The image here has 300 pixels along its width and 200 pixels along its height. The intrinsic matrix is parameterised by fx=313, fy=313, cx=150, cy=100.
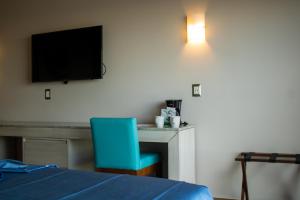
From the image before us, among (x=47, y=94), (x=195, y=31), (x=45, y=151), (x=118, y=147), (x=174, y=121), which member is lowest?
(x=45, y=151)

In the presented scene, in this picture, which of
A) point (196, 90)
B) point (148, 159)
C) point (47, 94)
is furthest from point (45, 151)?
point (196, 90)

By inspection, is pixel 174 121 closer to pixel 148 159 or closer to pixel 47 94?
pixel 148 159

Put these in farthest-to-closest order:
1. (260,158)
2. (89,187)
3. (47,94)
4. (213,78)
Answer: (47,94)
(213,78)
(260,158)
(89,187)

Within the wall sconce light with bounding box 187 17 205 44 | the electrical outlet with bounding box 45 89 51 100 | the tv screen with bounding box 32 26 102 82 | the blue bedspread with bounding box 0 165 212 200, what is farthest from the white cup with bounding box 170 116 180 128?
the electrical outlet with bounding box 45 89 51 100

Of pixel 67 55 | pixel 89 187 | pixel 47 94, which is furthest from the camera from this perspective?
pixel 47 94

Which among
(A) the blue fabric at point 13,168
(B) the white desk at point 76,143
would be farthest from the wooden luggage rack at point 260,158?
(A) the blue fabric at point 13,168

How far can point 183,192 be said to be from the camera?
1277mm

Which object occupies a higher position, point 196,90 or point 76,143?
point 196,90

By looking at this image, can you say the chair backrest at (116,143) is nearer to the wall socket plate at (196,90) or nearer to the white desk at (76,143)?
the white desk at (76,143)

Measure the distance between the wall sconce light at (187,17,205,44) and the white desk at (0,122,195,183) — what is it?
878mm

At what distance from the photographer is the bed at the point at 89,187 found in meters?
1.23

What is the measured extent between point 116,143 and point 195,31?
1364 mm

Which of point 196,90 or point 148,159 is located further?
point 196,90

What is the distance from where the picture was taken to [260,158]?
263cm
